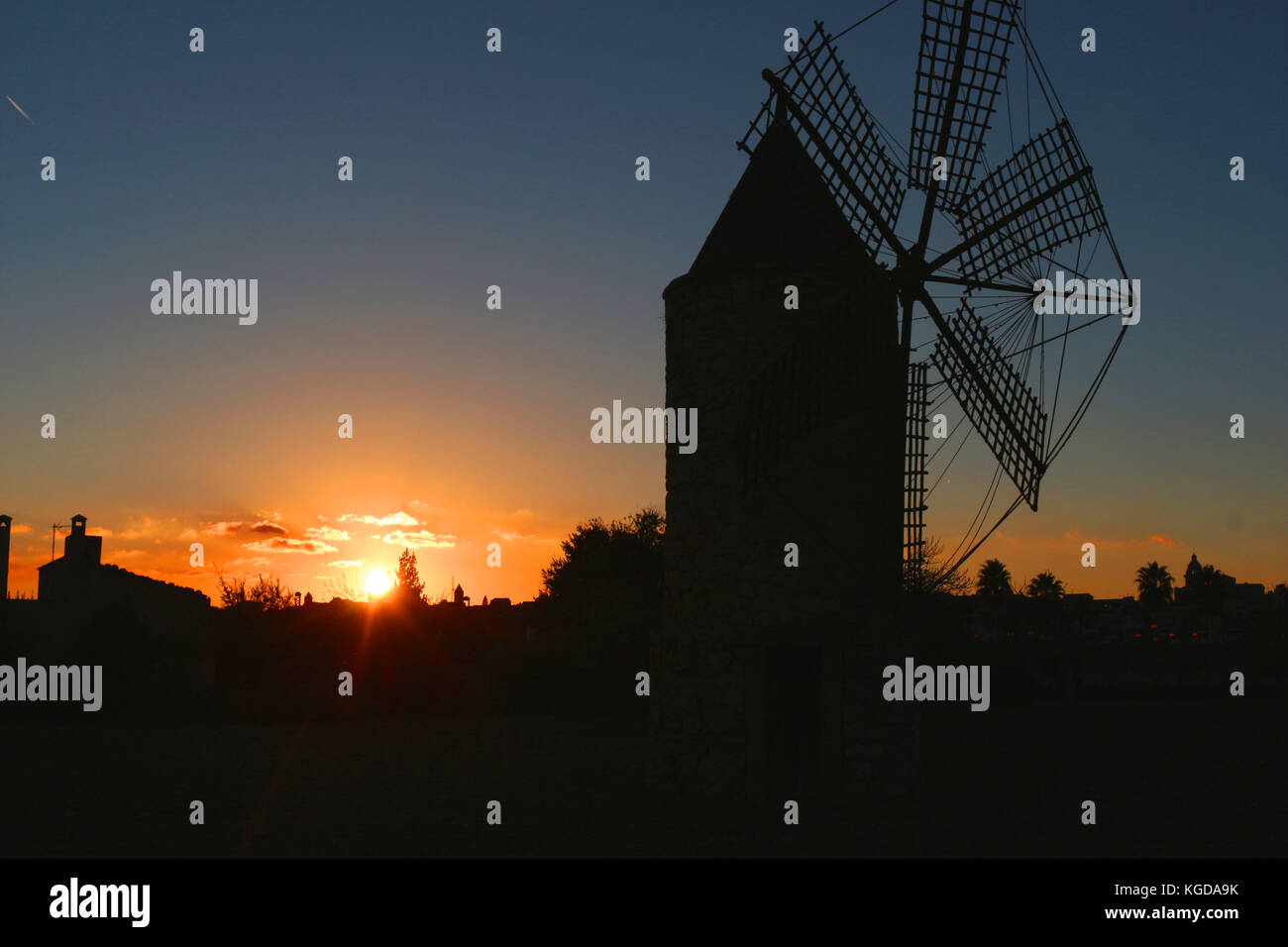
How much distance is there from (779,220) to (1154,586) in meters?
124

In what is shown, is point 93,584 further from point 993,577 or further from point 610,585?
point 993,577

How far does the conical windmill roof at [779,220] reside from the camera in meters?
17.5

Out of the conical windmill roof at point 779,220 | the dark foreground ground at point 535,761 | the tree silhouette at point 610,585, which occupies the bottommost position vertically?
the dark foreground ground at point 535,761

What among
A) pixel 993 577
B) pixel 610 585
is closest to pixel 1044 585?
pixel 993 577

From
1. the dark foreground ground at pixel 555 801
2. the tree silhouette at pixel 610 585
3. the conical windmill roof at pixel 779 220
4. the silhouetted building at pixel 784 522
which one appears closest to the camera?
the dark foreground ground at pixel 555 801

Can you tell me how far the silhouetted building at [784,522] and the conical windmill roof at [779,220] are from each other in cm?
4

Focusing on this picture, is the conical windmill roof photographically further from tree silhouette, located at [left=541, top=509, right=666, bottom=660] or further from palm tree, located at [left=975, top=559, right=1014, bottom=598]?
palm tree, located at [left=975, top=559, right=1014, bottom=598]

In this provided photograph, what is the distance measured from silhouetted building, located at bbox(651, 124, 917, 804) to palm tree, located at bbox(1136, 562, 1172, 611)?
401 feet

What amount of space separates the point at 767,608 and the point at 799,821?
3.07 metres

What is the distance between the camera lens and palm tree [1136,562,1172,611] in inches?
4968

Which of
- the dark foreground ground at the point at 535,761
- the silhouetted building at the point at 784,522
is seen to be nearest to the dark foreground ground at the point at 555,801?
the dark foreground ground at the point at 535,761

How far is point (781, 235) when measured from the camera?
17.7 m

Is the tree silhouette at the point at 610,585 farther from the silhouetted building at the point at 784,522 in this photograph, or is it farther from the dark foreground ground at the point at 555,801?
the silhouetted building at the point at 784,522
